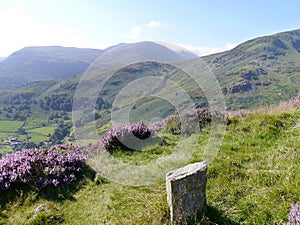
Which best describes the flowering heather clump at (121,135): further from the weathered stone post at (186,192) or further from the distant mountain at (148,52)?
the weathered stone post at (186,192)

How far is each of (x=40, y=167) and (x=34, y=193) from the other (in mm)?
1113

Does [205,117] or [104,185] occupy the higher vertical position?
[205,117]

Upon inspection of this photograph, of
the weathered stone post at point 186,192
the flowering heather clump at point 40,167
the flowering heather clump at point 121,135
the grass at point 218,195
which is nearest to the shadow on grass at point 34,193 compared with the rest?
the grass at point 218,195

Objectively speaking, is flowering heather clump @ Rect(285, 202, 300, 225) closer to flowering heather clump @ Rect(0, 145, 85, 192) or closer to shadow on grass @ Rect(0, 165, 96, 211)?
shadow on grass @ Rect(0, 165, 96, 211)

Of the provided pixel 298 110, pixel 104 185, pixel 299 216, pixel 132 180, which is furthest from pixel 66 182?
pixel 298 110

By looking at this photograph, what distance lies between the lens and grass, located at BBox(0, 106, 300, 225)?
5.49 m

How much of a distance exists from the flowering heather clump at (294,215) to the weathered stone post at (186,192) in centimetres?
163

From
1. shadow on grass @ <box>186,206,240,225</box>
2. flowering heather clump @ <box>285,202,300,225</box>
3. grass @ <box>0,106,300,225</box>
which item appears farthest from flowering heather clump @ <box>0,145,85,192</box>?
flowering heather clump @ <box>285,202,300,225</box>

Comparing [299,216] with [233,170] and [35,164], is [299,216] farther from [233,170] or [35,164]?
[35,164]

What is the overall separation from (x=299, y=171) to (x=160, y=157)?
4.78 m

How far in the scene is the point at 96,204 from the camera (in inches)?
282

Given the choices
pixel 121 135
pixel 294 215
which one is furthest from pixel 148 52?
pixel 294 215

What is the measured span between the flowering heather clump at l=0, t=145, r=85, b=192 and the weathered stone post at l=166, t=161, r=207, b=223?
177 inches

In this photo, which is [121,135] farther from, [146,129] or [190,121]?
[190,121]
